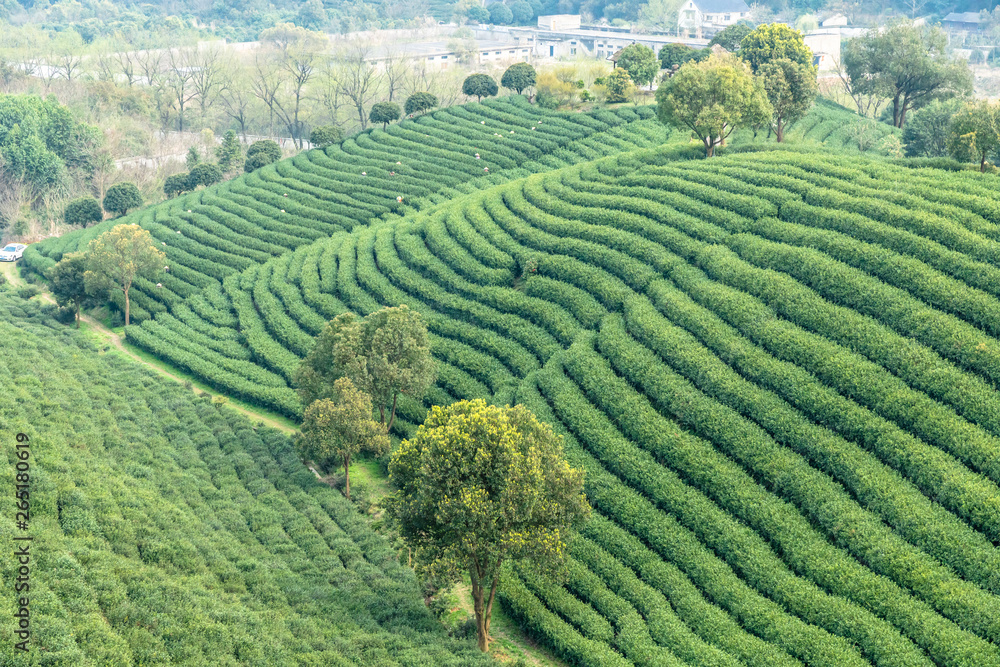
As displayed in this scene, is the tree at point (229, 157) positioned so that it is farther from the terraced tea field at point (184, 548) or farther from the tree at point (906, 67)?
the tree at point (906, 67)

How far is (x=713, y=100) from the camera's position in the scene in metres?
51.1

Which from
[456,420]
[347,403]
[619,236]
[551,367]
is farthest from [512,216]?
[456,420]

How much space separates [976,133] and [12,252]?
66170 millimetres

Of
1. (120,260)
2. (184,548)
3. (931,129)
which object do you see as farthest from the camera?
(931,129)

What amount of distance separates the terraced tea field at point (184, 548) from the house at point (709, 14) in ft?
400

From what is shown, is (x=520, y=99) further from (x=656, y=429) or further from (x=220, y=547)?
(x=220, y=547)

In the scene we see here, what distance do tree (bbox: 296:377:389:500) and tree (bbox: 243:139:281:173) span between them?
44881 mm

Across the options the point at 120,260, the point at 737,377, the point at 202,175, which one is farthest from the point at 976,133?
the point at 202,175

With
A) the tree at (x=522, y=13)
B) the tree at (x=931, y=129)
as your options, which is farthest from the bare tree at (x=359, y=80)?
the tree at (x=522, y=13)

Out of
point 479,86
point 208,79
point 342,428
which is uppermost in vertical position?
point 208,79

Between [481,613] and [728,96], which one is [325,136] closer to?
[728,96]

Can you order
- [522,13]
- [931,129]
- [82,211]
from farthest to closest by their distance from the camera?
[522,13] → [82,211] → [931,129]

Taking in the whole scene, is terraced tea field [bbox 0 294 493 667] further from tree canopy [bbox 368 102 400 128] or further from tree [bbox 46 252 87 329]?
tree canopy [bbox 368 102 400 128]

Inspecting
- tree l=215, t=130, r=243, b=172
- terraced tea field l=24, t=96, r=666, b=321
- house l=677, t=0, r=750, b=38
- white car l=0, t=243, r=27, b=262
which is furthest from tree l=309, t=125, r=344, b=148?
house l=677, t=0, r=750, b=38
